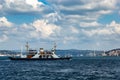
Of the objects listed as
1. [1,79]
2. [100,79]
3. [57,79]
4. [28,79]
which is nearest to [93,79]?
[100,79]

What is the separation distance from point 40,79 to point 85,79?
12.2 metres

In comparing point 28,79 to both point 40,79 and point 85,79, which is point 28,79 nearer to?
point 40,79

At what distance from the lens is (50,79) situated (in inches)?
3974

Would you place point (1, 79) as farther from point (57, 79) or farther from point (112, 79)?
point (112, 79)

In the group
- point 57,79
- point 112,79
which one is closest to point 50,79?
point 57,79

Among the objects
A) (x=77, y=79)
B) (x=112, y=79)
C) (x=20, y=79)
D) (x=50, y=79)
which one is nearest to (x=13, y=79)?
(x=20, y=79)

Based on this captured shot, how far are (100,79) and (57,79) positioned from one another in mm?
11589

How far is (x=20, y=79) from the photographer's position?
10144 cm

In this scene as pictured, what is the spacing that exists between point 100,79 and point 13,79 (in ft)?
77.4

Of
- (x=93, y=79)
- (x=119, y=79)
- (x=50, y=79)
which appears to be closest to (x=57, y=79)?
(x=50, y=79)

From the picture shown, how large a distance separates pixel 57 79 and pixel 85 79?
25.1ft

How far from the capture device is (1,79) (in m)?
102

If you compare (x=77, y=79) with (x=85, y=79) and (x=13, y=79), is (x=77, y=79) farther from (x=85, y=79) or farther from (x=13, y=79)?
(x=13, y=79)

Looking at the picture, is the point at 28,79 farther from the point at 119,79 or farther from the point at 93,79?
the point at 119,79
